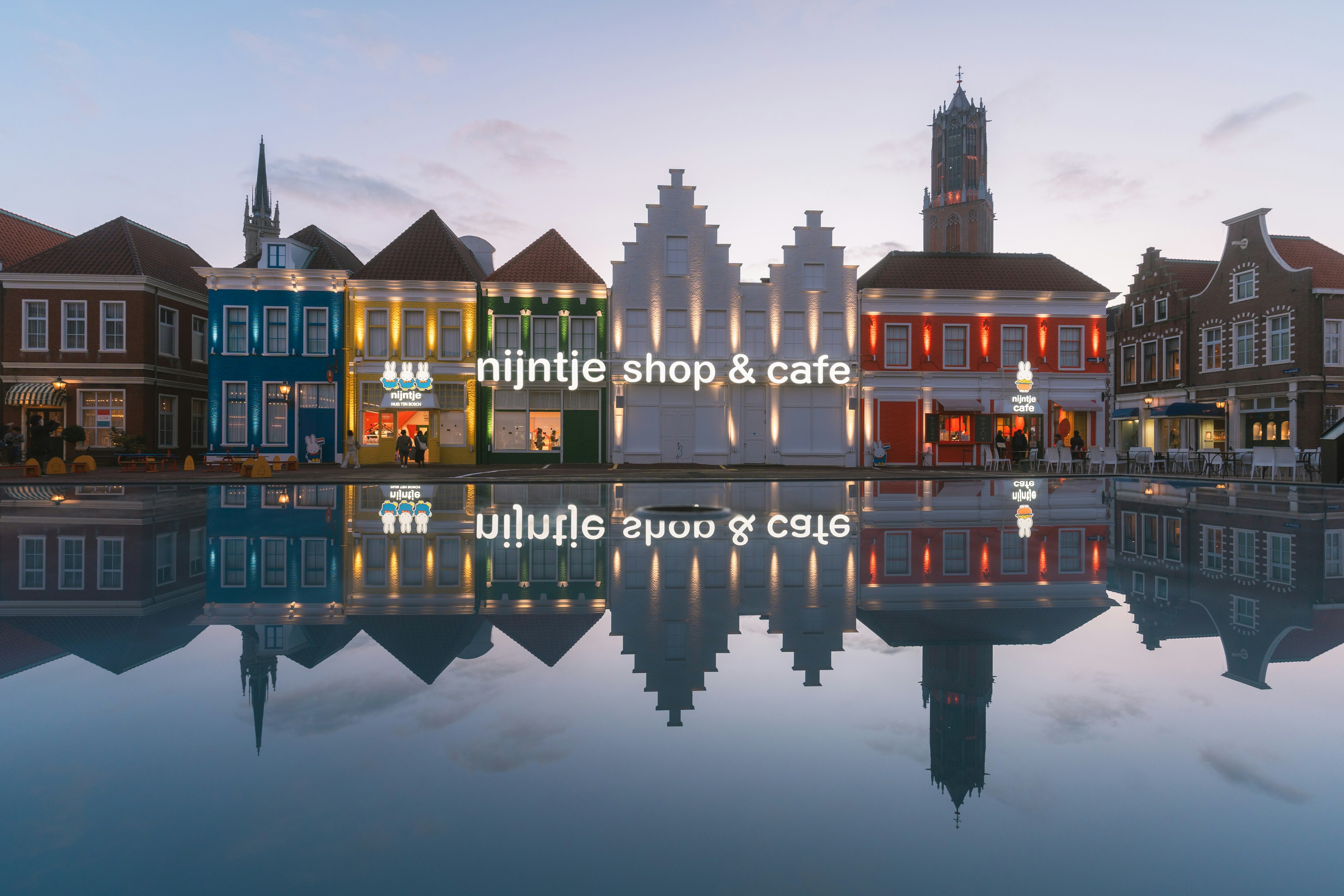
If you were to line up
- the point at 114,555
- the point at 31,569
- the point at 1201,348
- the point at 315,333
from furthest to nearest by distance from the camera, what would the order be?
the point at 1201,348 < the point at 315,333 < the point at 114,555 < the point at 31,569

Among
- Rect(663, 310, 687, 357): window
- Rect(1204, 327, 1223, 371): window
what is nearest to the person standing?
Rect(663, 310, 687, 357): window

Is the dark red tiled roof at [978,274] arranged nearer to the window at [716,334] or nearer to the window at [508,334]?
the window at [716,334]

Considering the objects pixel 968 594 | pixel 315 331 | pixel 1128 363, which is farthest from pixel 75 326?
pixel 1128 363

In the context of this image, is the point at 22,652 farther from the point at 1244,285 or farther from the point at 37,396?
the point at 1244,285

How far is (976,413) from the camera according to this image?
31531mm

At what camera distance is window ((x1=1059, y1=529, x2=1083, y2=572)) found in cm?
744

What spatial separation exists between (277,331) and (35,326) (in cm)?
1002

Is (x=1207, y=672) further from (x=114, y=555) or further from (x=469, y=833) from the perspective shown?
(x=114, y=555)

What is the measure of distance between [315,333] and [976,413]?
2915cm

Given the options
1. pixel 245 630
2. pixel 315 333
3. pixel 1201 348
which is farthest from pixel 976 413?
pixel 245 630

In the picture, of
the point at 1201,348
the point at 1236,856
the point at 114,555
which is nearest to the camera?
the point at 1236,856

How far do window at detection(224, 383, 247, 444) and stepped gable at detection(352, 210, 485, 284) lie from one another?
23.3ft

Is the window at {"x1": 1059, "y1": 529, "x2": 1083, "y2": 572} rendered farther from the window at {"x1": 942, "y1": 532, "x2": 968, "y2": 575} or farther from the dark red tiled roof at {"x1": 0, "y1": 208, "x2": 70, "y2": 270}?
the dark red tiled roof at {"x1": 0, "y1": 208, "x2": 70, "y2": 270}

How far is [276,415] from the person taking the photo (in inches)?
1212
